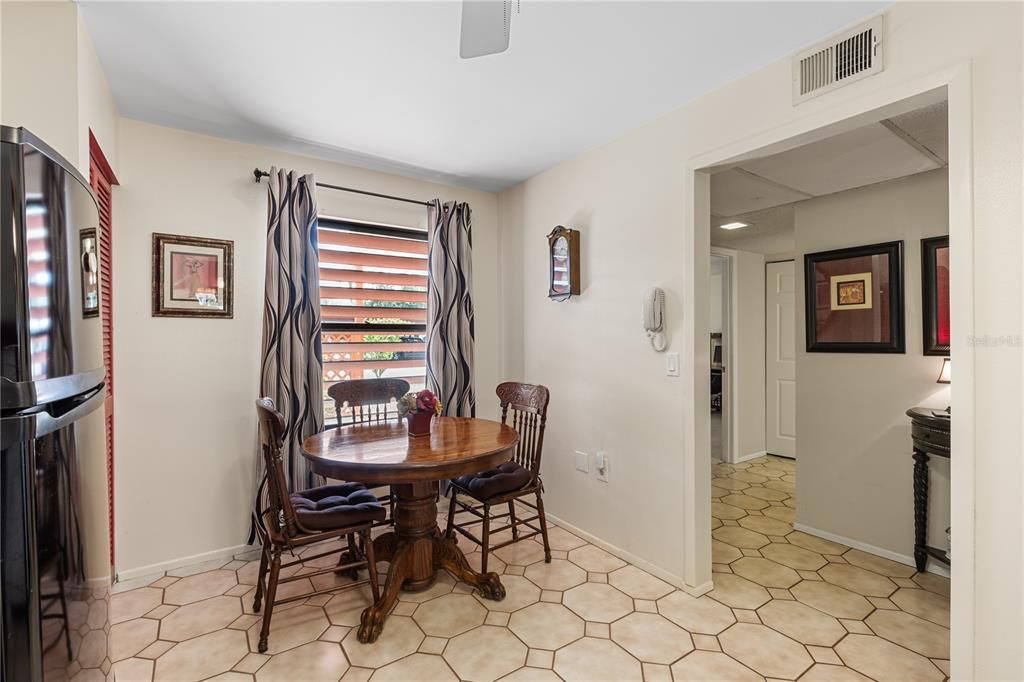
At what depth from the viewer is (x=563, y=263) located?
131 inches

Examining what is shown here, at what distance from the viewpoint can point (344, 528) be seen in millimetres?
2152

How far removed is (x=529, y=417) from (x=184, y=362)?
203 cm

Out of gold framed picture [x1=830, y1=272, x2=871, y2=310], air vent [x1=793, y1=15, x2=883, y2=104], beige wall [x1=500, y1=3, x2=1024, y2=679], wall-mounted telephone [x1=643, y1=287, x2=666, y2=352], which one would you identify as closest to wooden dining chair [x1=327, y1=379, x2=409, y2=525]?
beige wall [x1=500, y1=3, x2=1024, y2=679]

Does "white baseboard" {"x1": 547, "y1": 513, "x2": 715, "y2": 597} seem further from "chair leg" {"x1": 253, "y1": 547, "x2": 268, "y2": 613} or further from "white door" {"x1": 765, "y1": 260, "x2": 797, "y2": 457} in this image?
"white door" {"x1": 765, "y1": 260, "x2": 797, "y2": 457}

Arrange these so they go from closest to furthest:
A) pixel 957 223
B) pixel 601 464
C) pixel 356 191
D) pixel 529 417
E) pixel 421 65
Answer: pixel 957 223 < pixel 421 65 < pixel 529 417 < pixel 601 464 < pixel 356 191

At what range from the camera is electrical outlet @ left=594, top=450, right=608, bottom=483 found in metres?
3.08

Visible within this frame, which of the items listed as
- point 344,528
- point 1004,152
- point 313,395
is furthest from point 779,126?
point 313,395

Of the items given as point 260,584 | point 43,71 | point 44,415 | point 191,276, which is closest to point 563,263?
point 191,276

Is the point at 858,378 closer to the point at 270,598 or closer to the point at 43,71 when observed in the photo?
the point at 270,598

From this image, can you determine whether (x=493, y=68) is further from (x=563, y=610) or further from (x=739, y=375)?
(x=739, y=375)

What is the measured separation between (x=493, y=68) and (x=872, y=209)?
2.53 m

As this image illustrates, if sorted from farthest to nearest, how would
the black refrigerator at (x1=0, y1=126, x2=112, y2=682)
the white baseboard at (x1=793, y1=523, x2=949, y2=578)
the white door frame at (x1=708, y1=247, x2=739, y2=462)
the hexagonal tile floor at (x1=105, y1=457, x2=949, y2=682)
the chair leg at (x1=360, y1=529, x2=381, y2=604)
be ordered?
the white door frame at (x1=708, y1=247, x2=739, y2=462) → the white baseboard at (x1=793, y1=523, x2=949, y2=578) → the chair leg at (x1=360, y1=529, x2=381, y2=604) → the hexagonal tile floor at (x1=105, y1=457, x2=949, y2=682) → the black refrigerator at (x1=0, y1=126, x2=112, y2=682)

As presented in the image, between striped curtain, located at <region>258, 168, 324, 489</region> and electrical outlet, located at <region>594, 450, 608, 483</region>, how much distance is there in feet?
5.85

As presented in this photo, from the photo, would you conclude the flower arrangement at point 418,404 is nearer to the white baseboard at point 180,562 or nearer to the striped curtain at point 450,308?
the striped curtain at point 450,308
